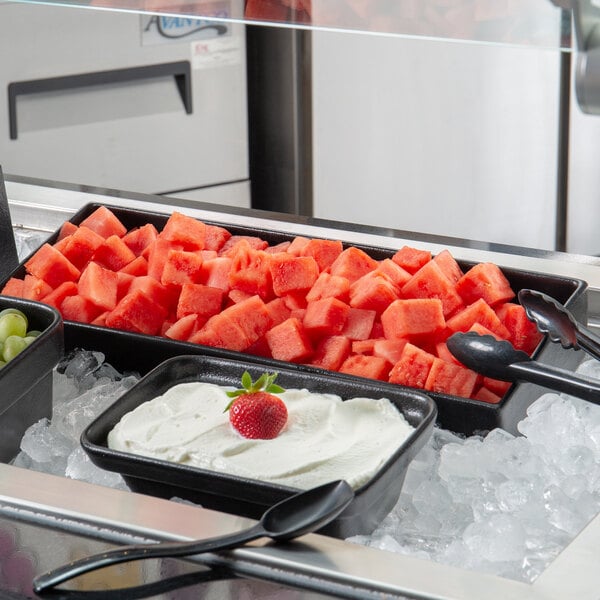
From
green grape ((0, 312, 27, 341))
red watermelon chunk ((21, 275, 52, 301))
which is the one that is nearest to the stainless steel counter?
green grape ((0, 312, 27, 341))

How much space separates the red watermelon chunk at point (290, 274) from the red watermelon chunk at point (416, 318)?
0.15m

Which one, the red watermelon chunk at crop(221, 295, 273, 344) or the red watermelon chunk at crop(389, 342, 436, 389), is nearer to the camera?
the red watermelon chunk at crop(389, 342, 436, 389)

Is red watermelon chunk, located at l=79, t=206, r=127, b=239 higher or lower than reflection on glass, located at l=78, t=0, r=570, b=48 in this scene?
lower

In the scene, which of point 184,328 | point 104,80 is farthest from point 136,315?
point 104,80

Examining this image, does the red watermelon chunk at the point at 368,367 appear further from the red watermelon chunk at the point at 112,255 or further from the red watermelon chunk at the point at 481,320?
the red watermelon chunk at the point at 112,255

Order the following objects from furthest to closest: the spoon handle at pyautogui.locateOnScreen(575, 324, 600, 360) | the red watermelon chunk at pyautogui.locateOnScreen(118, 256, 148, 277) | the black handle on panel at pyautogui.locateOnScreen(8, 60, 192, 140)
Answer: the black handle on panel at pyautogui.locateOnScreen(8, 60, 192, 140), the red watermelon chunk at pyautogui.locateOnScreen(118, 256, 148, 277), the spoon handle at pyautogui.locateOnScreen(575, 324, 600, 360)

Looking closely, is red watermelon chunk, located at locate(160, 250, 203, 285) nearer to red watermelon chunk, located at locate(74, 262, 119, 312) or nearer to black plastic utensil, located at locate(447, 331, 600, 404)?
red watermelon chunk, located at locate(74, 262, 119, 312)

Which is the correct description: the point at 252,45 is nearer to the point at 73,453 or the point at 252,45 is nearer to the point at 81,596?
the point at 73,453

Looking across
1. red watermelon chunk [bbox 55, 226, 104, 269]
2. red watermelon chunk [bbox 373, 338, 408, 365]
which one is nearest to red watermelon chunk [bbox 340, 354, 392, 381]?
red watermelon chunk [bbox 373, 338, 408, 365]

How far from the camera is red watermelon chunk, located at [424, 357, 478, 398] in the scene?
1259 mm

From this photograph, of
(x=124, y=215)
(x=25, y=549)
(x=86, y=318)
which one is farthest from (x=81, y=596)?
(x=124, y=215)

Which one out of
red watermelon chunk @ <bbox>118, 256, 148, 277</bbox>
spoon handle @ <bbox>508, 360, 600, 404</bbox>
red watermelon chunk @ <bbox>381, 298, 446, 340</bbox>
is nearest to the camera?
spoon handle @ <bbox>508, 360, 600, 404</bbox>

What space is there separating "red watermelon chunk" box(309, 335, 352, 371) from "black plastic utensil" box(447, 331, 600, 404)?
0.25m

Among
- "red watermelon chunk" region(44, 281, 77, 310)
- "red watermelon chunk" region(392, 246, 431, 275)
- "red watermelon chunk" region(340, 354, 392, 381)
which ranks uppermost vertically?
"red watermelon chunk" region(392, 246, 431, 275)
